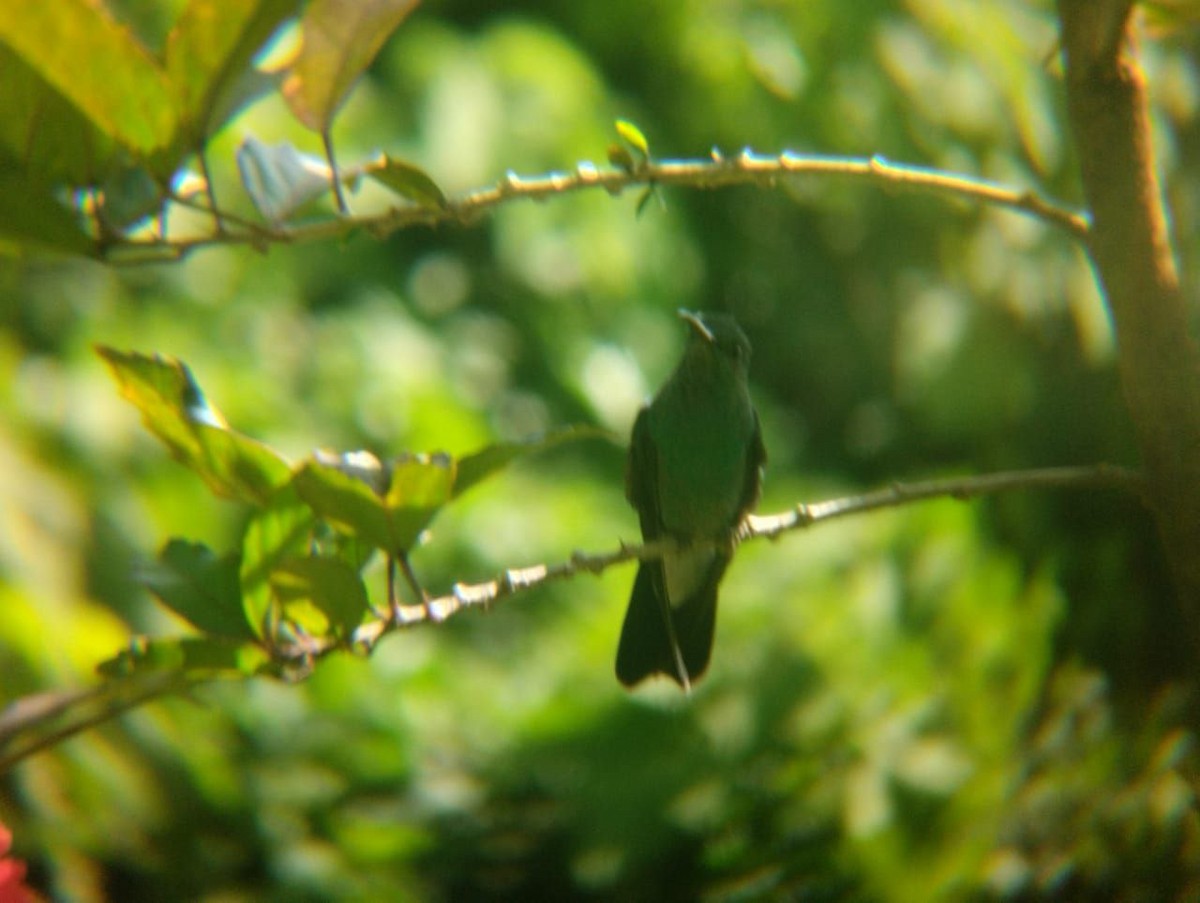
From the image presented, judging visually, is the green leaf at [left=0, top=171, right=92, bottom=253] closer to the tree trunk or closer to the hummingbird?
the tree trunk

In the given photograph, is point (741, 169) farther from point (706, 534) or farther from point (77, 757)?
point (77, 757)

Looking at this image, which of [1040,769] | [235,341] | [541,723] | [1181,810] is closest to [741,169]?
[1181,810]

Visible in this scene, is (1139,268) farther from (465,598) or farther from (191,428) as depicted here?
(191,428)

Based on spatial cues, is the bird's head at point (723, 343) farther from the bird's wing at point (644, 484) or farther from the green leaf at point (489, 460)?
the green leaf at point (489, 460)

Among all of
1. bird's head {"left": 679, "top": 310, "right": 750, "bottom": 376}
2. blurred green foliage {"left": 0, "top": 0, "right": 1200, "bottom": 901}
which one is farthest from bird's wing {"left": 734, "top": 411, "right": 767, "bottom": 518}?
blurred green foliage {"left": 0, "top": 0, "right": 1200, "bottom": 901}

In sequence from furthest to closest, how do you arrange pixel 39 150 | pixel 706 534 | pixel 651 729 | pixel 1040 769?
pixel 651 729, pixel 1040 769, pixel 706 534, pixel 39 150

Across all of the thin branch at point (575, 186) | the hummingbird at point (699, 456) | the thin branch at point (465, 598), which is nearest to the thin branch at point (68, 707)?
the thin branch at point (465, 598)
